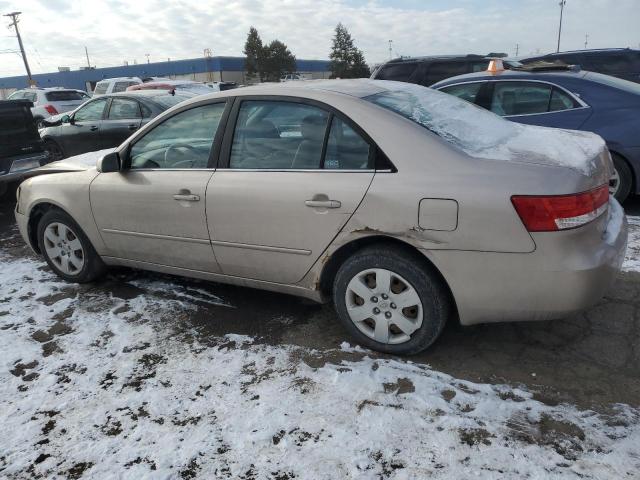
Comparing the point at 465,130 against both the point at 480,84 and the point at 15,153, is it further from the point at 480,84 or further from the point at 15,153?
the point at 15,153

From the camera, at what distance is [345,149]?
290 centimetres

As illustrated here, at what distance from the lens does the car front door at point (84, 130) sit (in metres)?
9.15

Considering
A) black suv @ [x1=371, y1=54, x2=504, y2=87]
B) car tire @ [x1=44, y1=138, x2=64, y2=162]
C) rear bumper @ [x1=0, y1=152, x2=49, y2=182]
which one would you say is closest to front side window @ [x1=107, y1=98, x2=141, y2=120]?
car tire @ [x1=44, y1=138, x2=64, y2=162]

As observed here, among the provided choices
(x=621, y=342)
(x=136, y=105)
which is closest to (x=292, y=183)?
(x=621, y=342)

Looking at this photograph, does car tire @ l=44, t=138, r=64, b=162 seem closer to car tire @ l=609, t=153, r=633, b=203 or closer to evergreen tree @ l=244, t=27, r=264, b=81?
car tire @ l=609, t=153, r=633, b=203

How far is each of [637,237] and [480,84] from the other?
8.44 ft

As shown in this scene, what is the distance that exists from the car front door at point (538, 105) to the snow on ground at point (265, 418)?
12.5ft

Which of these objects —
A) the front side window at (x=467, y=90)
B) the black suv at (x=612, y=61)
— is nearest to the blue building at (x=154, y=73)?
the black suv at (x=612, y=61)

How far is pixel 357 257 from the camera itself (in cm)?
287

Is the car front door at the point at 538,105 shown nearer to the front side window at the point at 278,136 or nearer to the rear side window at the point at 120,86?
the front side window at the point at 278,136

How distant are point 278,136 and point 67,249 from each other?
7.40 feet

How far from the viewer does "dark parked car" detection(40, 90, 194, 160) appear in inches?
339

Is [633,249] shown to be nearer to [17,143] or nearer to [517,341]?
[517,341]

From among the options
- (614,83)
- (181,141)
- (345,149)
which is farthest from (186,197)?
(614,83)
